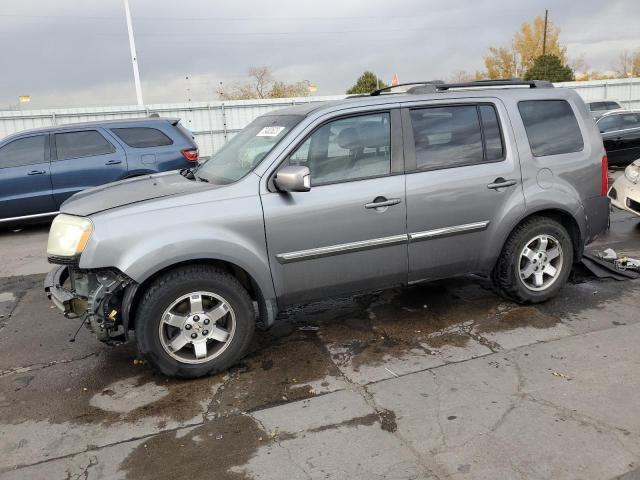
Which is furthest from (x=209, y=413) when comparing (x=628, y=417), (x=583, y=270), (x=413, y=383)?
(x=583, y=270)

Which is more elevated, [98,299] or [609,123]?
[609,123]

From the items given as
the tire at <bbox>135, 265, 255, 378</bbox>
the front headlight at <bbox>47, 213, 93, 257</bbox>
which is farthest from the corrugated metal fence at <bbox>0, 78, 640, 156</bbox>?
the tire at <bbox>135, 265, 255, 378</bbox>

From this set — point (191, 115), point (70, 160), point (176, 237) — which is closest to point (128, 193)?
point (176, 237)

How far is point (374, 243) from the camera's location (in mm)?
3959

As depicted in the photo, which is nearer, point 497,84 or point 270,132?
point 270,132

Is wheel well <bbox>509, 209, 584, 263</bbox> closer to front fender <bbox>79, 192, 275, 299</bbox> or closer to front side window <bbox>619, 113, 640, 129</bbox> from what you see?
front fender <bbox>79, 192, 275, 299</bbox>

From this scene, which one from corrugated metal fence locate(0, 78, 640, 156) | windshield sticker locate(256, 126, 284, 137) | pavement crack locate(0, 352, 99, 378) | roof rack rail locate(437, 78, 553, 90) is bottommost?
pavement crack locate(0, 352, 99, 378)

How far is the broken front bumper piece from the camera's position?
3410mm

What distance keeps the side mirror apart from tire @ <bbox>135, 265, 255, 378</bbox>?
75cm

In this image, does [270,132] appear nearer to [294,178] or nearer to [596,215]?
[294,178]

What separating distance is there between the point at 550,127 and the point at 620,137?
35.6ft

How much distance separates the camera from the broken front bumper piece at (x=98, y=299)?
3410 millimetres

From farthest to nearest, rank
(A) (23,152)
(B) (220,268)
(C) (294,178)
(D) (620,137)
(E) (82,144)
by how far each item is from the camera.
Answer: (D) (620,137), (E) (82,144), (A) (23,152), (B) (220,268), (C) (294,178)

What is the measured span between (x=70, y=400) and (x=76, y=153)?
646 cm
